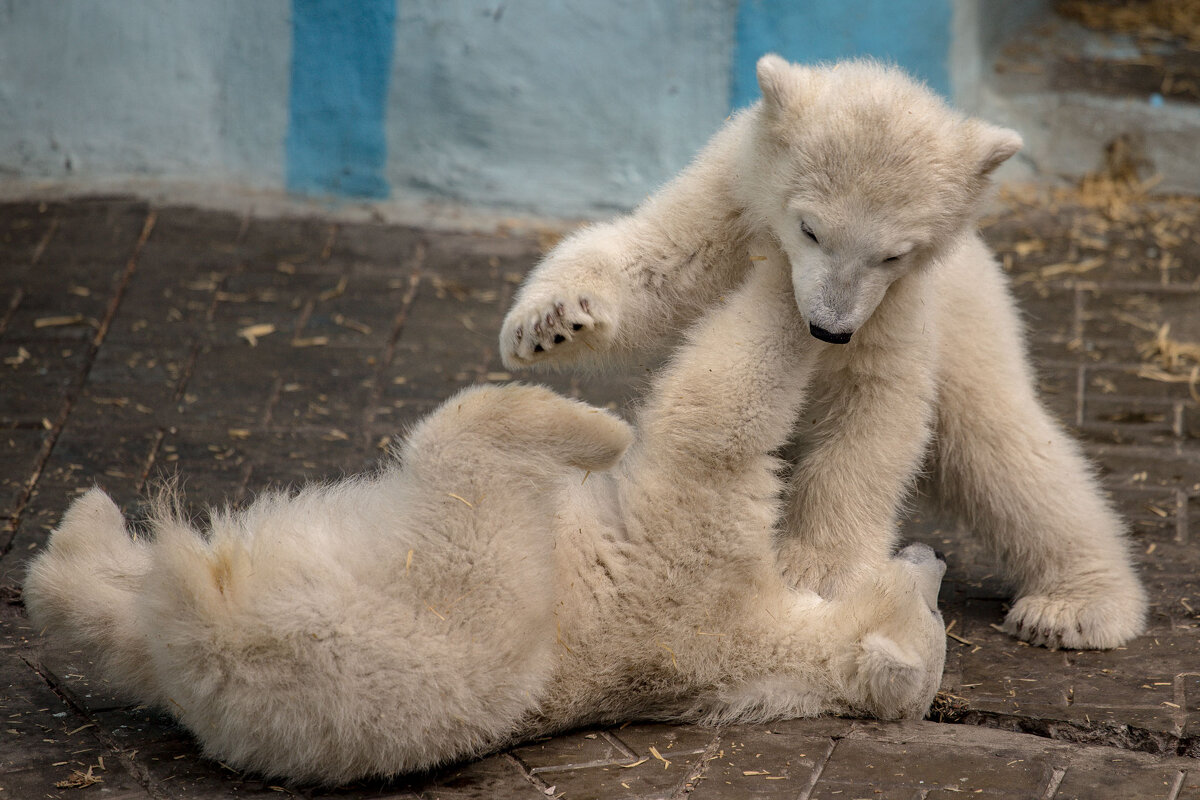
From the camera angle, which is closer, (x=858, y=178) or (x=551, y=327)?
(x=858, y=178)

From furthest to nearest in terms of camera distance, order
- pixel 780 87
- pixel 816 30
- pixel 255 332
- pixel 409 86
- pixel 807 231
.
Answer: pixel 409 86 < pixel 816 30 < pixel 255 332 < pixel 780 87 < pixel 807 231

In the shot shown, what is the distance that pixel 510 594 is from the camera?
2781mm

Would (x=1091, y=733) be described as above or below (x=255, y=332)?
below

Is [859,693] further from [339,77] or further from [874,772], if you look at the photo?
[339,77]

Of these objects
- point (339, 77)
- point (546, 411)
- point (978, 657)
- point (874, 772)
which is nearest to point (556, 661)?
point (546, 411)

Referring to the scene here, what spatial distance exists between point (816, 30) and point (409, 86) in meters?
2.25

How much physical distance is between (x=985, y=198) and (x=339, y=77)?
187 inches

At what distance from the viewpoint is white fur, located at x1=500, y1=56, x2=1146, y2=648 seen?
9.80 feet

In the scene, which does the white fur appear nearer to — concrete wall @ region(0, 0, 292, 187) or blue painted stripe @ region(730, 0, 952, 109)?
blue painted stripe @ region(730, 0, 952, 109)

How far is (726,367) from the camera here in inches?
120

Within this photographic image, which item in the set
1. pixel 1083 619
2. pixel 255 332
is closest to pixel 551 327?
pixel 1083 619

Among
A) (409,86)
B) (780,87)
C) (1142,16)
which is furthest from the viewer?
(1142,16)

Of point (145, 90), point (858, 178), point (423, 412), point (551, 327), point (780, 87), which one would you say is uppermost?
point (780, 87)

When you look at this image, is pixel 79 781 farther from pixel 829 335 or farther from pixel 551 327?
pixel 829 335
